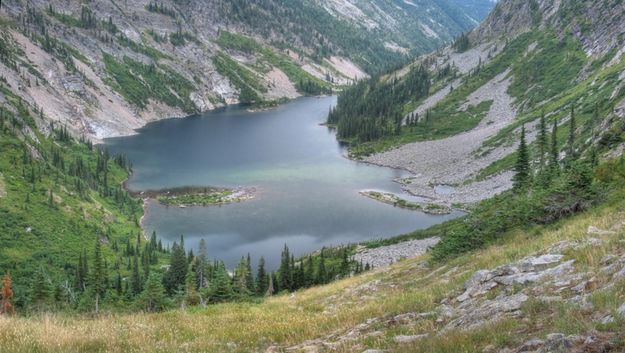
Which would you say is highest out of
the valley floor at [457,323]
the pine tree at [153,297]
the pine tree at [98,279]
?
the valley floor at [457,323]

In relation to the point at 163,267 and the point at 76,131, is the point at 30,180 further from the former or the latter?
the point at 76,131

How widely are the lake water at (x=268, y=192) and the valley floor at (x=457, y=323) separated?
69.8 meters

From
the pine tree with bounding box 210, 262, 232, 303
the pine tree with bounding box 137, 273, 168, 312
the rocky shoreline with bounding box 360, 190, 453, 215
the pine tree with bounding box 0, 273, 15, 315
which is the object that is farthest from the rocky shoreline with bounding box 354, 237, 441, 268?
the pine tree with bounding box 0, 273, 15, 315

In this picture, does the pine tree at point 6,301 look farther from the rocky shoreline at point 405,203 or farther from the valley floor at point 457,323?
the rocky shoreline at point 405,203

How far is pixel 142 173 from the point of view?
148 metres

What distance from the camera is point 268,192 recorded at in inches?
4919

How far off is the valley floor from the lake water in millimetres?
69765

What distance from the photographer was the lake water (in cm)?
9688

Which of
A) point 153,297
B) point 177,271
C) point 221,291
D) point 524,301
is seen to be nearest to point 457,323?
point 524,301

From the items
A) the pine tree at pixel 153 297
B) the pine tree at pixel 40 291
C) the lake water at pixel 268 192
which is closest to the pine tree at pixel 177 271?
the lake water at pixel 268 192

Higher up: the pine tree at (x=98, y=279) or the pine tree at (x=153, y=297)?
the pine tree at (x=153, y=297)

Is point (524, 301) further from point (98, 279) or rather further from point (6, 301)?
point (98, 279)

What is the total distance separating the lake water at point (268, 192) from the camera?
96.9 meters

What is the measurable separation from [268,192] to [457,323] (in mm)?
113287
